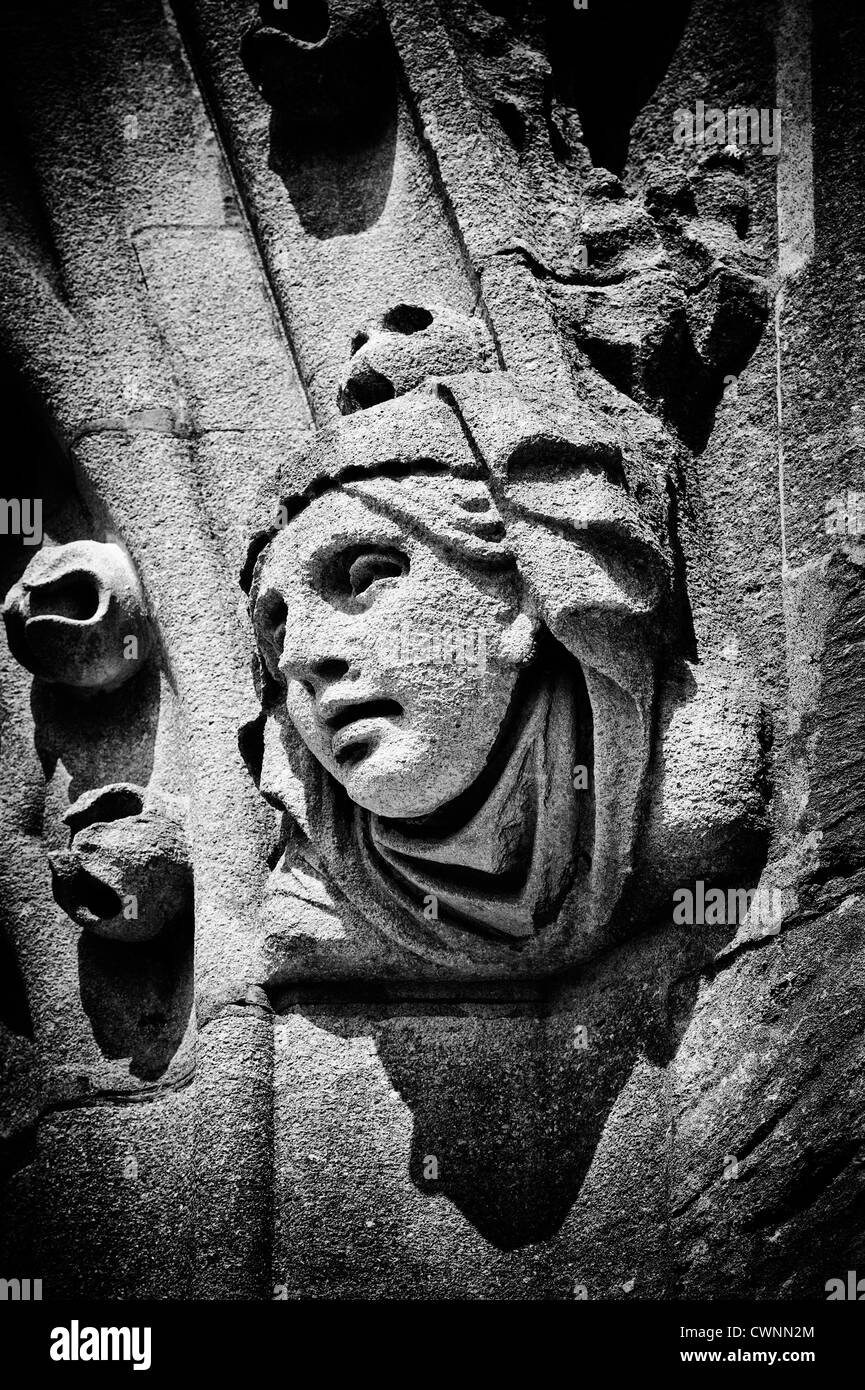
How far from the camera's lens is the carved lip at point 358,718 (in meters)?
2.70

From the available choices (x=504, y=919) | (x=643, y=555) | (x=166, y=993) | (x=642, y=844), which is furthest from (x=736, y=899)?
(x=166, y=993)

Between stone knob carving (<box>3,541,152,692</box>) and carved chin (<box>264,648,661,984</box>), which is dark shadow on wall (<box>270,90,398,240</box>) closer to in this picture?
stone knob carving (<box>3,541,152,692</box>)

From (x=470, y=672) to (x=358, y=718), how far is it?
0.19 metres

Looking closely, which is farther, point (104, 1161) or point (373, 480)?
point (104, 1161)

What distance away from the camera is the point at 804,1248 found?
2453mm

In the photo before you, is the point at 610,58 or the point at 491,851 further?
the point at 610,58

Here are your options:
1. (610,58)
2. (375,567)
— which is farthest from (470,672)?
(610,58)

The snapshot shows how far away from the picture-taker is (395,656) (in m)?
2.67

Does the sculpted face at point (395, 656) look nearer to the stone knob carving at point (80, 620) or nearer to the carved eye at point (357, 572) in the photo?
the carved eye at point (357, 572)

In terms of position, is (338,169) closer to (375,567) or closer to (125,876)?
(375,567)

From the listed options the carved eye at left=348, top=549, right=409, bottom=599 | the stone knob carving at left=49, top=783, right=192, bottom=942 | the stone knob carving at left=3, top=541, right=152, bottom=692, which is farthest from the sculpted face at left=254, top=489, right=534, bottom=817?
the stone knob carving at left=3, top=541, right=152, bottom=692

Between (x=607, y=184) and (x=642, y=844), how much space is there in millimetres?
1310

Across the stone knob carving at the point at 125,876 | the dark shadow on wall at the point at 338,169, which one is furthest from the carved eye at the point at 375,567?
the dark shadow on wall at the point at 338,169

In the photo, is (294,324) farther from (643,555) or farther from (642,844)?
(642,844)
